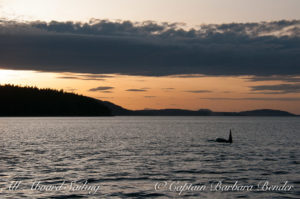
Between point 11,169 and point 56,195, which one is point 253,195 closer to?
point 56,195

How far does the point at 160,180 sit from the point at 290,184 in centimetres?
1219

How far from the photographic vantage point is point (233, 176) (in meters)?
42.2

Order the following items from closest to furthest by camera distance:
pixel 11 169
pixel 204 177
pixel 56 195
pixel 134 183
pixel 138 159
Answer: pixel 56 195 → pixel 134 183 → pixel 204 177 → pixel 11 169 → pixel 138 159

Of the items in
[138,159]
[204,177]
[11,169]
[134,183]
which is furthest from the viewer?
[138,159]

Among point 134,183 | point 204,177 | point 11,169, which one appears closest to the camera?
point 134,183

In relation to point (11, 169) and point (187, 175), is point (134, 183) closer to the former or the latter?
point (187, 175)

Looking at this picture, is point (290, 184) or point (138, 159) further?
point (138, 159)

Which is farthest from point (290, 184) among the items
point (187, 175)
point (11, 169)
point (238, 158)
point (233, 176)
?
point (11, 169)

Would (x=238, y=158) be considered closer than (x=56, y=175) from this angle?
No

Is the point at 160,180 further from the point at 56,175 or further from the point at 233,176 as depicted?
the point at 56,175

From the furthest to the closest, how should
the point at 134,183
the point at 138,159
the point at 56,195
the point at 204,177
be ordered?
the point at 138,159, the point at 204,177, the point at 134,183, the point at 56,195

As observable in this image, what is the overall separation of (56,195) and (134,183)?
311 inches

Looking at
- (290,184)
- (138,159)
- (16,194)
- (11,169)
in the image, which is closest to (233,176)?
(290,184)

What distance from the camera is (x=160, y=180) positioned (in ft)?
130
